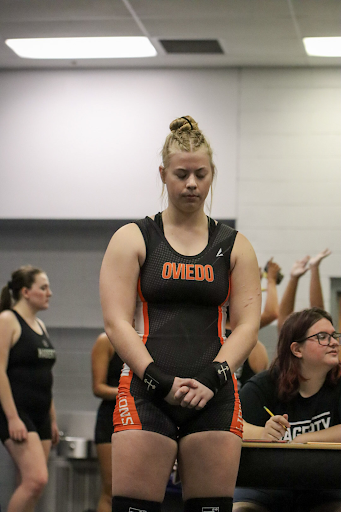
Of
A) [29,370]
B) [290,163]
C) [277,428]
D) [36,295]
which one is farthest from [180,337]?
[290,163]

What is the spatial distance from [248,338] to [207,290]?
0.17m

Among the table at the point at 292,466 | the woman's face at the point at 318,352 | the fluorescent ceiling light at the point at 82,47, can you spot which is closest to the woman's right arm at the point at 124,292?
the table at the point at 292,466

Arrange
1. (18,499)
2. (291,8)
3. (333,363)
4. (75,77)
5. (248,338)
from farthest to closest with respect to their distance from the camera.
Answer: (75,77) < (291,8) < (18,499) < (333,363) < (248,338)

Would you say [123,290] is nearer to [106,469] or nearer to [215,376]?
[215,376]

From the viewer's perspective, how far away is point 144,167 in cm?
518

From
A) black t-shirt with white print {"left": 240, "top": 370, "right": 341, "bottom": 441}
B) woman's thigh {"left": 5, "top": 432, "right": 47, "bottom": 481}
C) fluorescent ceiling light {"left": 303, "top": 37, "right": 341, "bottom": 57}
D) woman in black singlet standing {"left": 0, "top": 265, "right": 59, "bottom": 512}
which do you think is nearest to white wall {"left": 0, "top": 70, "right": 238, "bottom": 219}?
fluorescent ceiling light {"left": 303, "top": 37, "right": 341, "bottom": 57}

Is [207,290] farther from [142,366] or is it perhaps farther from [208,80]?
[208,80]

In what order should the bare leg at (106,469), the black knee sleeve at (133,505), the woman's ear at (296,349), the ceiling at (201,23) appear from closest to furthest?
the black knee sleeve at (133,505) < the woman's ear at (296,349) < the bare leg at (106,469) < the ceiling at (201,23)

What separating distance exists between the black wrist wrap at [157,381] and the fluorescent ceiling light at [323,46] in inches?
144

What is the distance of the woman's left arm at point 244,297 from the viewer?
176 centimetres

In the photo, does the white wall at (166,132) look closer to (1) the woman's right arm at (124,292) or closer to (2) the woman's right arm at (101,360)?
(2) the woman's right arm at (101,360)

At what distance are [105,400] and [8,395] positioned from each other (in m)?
0.59

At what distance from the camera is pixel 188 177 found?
70.2 inches

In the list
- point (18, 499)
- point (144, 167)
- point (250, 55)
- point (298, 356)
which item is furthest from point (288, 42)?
point (18, 499)
